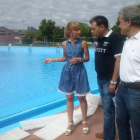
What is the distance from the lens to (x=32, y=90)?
6141 millimetres

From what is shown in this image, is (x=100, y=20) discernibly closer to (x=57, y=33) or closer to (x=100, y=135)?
(x=100, y=135)

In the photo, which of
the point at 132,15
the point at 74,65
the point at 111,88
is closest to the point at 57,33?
the point at 74,65

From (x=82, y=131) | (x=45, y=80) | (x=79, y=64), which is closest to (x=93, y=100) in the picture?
(x=82, y=131)

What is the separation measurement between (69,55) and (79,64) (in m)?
0.18

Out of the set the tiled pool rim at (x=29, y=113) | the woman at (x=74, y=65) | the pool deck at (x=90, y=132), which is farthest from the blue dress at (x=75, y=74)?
the tiled pool rim at (x=29, y=113)

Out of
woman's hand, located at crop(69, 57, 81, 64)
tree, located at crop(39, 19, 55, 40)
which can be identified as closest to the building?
tree, located at crop(39, 19, 55, 40)

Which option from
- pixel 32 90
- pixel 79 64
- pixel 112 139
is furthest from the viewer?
pixel 32 90

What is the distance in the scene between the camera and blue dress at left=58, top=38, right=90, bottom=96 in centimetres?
247

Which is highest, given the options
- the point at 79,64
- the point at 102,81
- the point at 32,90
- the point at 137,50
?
the point at 137,50

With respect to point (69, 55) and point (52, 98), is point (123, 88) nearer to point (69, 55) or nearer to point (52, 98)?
point (69, 55)

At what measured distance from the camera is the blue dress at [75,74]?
247 cm

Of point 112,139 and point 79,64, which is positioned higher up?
point 79,64

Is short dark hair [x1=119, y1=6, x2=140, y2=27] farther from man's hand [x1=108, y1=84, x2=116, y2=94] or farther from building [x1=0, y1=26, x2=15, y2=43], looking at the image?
building [x1=0, y1=26, x2=15, y2=43]

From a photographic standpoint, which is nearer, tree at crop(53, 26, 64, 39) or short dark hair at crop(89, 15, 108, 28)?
short dark hair at crop(89, 15, 108, 28)
